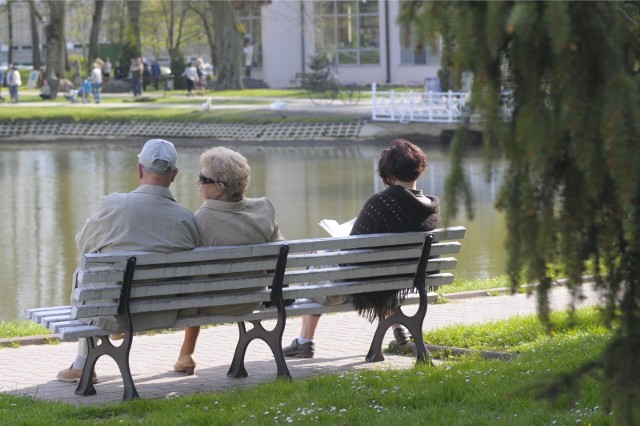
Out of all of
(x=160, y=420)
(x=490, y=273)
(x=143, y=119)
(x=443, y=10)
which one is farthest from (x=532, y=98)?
(x=143, y=119)

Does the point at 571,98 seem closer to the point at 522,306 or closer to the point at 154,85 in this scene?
the point at 522,306

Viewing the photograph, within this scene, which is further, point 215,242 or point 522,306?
point 522,306

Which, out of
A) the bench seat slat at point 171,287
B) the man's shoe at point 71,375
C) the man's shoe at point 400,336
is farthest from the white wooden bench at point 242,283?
the man's shoe at point 400,336

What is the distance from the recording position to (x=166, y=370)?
707 centimetres

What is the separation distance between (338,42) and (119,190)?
30.8 metres

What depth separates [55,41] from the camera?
51.2 m

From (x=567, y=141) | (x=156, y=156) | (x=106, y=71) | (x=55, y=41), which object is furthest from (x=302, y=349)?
(x=106, y=71)

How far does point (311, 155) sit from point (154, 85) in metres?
25.2

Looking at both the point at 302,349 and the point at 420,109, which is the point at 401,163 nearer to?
the point at 302,349

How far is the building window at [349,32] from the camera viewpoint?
176 ft

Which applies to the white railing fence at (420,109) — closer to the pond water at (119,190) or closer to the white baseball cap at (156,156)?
the pond water at (119,190)

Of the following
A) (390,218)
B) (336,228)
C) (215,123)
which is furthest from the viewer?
(215,123)

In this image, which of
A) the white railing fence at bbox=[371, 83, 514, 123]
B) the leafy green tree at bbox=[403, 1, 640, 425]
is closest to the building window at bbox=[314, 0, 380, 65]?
the white railing fence at bbox=[371, 83, 514, 123]

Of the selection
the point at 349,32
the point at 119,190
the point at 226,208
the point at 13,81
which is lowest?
the point at 119,190
